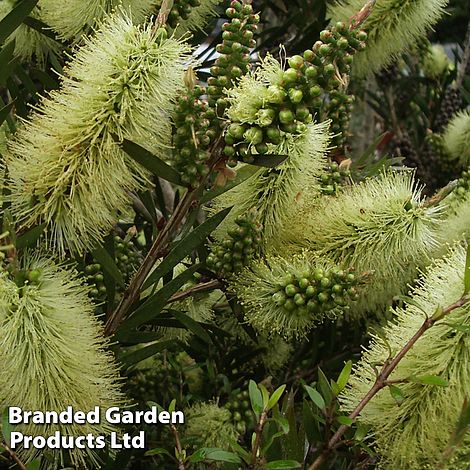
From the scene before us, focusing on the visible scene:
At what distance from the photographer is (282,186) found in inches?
40.4

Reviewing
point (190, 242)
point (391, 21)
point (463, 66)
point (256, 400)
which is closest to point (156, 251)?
point (190, 242)

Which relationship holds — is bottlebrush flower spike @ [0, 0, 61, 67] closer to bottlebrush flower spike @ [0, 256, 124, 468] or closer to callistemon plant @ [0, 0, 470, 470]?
callistemon plant @ [0, 0, 470, 470]

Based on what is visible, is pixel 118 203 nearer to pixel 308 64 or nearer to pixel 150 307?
pixel 150 307

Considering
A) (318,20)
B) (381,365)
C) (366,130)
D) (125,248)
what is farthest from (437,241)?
(366,130)

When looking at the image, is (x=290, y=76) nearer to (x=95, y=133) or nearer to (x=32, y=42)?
(x=95, y=133)

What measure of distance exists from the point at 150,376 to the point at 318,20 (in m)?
0.82

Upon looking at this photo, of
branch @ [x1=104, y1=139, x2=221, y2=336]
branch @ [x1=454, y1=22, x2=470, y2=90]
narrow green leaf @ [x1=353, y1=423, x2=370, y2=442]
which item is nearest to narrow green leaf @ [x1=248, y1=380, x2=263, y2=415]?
narrow green leaf @ [x1=353, y1=423, x2=370, y2=442]

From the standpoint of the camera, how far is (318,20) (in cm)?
155

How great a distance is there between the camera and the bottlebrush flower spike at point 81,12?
1.10 metres

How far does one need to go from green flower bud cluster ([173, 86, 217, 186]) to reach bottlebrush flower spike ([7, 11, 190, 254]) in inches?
0.9

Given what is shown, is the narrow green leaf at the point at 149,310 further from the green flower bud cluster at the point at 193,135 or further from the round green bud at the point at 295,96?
the round green bud at the point at 295,96

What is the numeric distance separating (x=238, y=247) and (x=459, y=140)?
996mm

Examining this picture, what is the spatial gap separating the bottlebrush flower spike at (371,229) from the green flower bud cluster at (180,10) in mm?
364

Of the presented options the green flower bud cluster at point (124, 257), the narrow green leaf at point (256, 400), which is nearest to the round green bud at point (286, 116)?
the narrow green leaf at point (256, 400)
